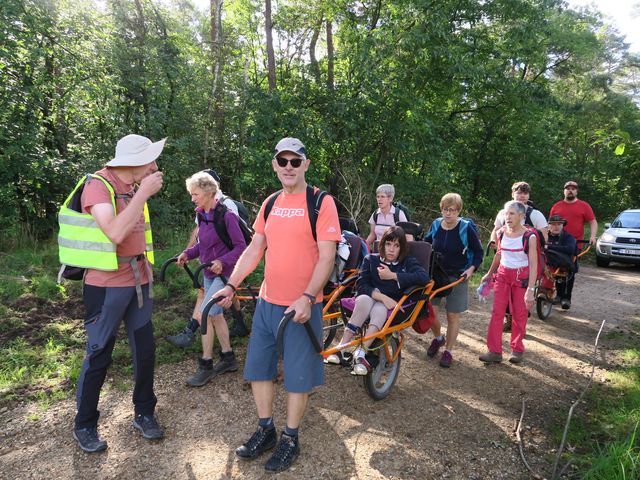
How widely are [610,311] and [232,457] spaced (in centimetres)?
709

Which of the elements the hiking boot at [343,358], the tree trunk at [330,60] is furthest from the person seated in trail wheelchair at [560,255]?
the tree trunk at [330,60]

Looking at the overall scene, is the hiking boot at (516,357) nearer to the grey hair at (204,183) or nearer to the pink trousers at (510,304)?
the pink trousers at (510,304)

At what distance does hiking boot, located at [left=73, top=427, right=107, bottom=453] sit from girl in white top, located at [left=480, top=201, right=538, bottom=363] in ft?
12.9

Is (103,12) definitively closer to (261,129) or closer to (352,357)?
(261,129)

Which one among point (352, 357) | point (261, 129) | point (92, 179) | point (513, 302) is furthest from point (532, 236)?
point (261, 129)

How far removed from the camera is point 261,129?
9719mm

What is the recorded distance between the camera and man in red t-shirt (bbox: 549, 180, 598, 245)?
725 cm

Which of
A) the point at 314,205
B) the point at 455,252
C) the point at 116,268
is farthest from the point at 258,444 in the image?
the point at 455,252

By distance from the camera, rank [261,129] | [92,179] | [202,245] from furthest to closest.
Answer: [261,129] < [202,245] < [92,179]

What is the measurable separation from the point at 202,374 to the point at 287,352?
1726 millimetres

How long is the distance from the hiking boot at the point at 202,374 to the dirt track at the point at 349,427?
0.30ft

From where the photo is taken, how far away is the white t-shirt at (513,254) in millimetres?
4754

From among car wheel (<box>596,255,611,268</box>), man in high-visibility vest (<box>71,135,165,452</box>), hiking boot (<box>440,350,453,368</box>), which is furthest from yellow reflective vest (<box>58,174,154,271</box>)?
car wheel (<box>596,255,611,268</box>)

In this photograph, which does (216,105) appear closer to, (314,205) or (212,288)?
(212,288)
